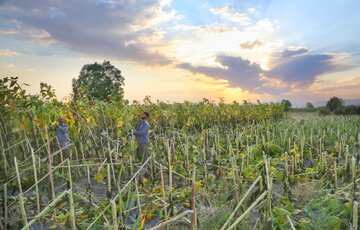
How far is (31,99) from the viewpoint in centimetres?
619

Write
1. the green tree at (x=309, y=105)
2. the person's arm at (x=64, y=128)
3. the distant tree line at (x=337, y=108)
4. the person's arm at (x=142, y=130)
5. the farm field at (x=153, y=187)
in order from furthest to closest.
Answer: the green tree at (x=309, y=105) < the distant tree line at (x=337, y=108) < the person's arm at (x=142, y=130) < the person's arm at (x=64, y=128) < the farm field at (x=153, y=187)

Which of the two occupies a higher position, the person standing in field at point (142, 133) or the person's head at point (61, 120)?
the person's head at point (61, 120)

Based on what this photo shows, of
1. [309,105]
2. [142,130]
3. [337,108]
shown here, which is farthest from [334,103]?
[142,130]

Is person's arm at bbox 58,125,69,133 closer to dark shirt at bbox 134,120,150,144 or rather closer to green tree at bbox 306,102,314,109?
dark shirt at bbox 134,120,150,144

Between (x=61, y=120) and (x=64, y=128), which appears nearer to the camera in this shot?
(x=64, y=128)

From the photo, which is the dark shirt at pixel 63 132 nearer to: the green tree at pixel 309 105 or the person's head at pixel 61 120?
the person's head at pixel 61 120

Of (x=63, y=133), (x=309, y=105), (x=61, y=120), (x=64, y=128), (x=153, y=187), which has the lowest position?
(x=153, y=187)

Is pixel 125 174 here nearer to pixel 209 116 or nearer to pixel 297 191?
pixel 297 191

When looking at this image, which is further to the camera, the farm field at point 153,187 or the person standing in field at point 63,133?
the person standing in field at point 63,133

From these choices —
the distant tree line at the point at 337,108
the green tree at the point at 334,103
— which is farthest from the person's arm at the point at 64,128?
the green tree at the point at 334,103

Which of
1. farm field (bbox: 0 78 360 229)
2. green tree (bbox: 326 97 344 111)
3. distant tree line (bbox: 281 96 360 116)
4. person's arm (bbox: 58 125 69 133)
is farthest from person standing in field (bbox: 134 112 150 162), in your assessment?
green tree (bbox: 326 97 344 111)

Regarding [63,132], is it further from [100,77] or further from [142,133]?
[100,77]

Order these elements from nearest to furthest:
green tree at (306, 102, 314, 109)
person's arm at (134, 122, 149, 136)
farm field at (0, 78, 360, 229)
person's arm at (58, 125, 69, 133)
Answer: farm field at (0, 78, 360, 229) → person's arm at (58, 125, 69, 133) → person's arm at (134, 122, 149, 136) → green tree at (306, 102, 314, 109)

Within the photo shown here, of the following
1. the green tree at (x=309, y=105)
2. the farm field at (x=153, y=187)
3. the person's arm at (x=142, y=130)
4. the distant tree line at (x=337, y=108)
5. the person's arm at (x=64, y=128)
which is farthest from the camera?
the green tree at (x=309, y=105)
